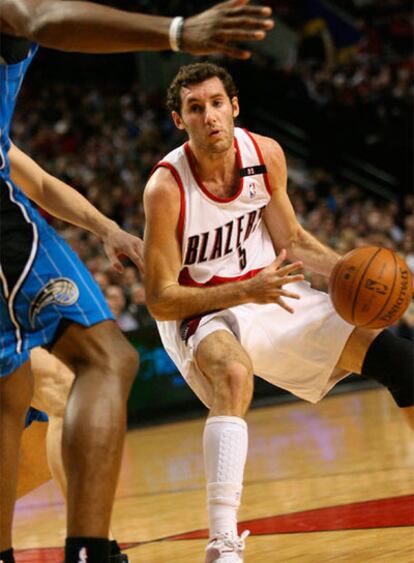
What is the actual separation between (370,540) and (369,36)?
63.6 feet

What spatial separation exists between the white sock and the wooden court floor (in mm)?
358

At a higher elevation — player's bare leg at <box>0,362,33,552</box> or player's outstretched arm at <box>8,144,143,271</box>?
player's outstretched arm at <box>8,144,143,271</box>

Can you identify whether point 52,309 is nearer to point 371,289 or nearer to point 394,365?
point 371,289

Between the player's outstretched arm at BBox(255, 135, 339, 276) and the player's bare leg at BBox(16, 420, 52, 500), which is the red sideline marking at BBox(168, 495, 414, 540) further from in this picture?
the player's outstretched arm at BBox(255, 135, 339, 276)

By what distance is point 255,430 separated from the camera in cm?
1054

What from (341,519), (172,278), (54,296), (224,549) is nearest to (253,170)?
(172,278)

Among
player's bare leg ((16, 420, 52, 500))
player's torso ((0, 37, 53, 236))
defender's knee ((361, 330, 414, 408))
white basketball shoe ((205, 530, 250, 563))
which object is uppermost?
player's torso ((0, 37, 53, 236))

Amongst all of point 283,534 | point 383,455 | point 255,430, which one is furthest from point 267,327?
point 255,430

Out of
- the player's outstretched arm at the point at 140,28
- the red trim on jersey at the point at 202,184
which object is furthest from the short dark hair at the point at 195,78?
the player's outstretched arm at the point at 140,28

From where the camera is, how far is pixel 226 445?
399 centimetres

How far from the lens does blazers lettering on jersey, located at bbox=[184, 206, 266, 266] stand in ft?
15.0

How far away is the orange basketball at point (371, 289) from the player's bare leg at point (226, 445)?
0.48 m

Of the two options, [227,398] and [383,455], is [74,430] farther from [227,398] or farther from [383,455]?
[383,455]

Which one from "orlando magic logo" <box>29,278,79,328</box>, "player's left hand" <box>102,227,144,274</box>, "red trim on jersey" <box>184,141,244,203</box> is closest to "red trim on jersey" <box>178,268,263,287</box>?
"red trim on jersey" <box>184,141,244,203</box>
